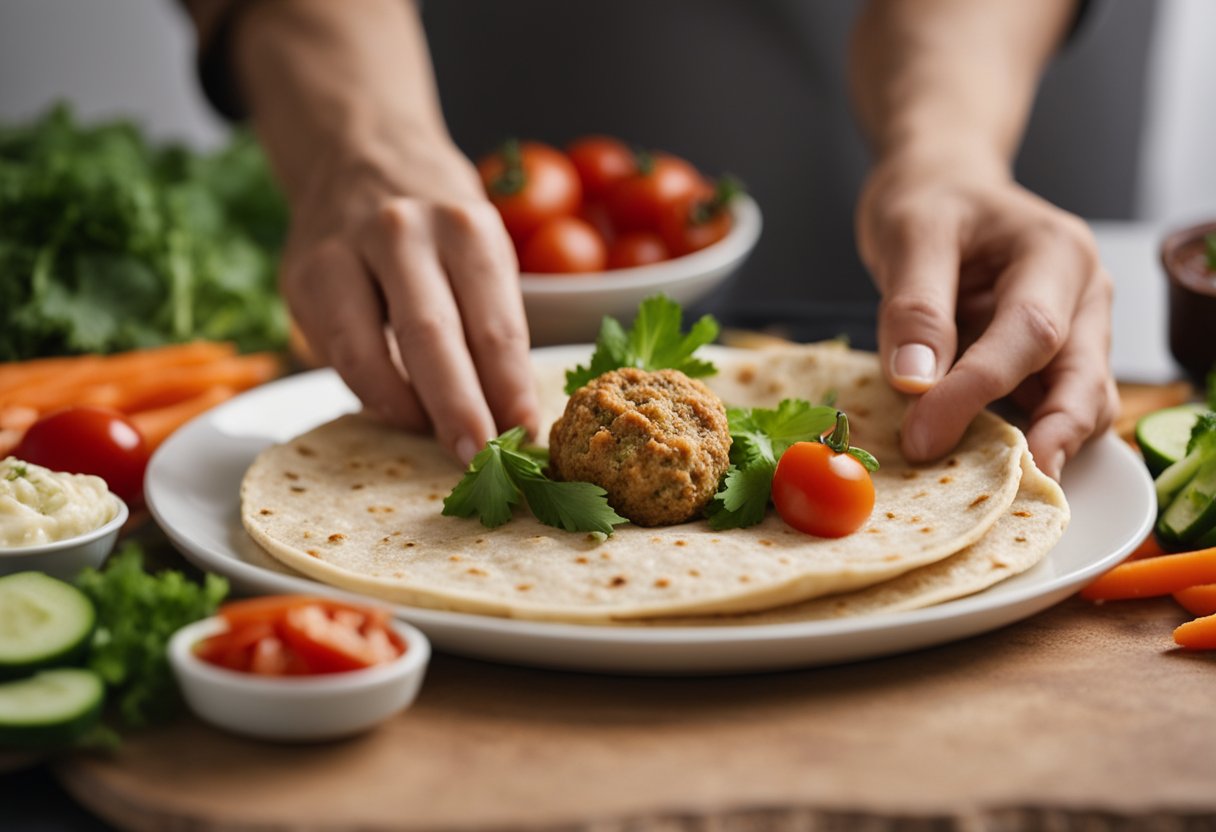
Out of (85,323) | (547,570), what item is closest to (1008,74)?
(547,570)

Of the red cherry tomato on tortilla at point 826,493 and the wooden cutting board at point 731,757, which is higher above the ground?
the red cherry tomato on tortilla at point 826,493

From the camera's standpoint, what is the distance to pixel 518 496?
8.81 ft

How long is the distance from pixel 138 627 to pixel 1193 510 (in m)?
2.16

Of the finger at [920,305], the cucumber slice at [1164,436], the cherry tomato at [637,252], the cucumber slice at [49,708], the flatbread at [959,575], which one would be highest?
the finger at [920,305]

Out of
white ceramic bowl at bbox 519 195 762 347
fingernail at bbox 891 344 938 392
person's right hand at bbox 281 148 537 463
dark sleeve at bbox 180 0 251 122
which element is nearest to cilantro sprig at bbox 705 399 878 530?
fingernail at bbox 891 344 938 392

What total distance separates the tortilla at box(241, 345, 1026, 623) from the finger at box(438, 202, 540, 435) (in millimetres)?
210

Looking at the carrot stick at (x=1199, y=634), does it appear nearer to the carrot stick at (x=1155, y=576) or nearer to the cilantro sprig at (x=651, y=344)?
the carrot stick at (x=1155, y=576)

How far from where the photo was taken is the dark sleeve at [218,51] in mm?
4754

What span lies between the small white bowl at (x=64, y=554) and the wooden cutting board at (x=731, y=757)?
566 mm

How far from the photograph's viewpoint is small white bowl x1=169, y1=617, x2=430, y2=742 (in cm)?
193

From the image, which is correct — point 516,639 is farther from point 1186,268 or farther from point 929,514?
point 1186,268

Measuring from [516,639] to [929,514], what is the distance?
923 millimetres

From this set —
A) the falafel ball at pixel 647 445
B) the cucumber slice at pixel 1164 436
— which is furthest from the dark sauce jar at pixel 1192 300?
the falafel ball at pixel 647 445

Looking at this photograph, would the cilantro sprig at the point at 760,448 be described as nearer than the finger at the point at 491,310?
Yes
